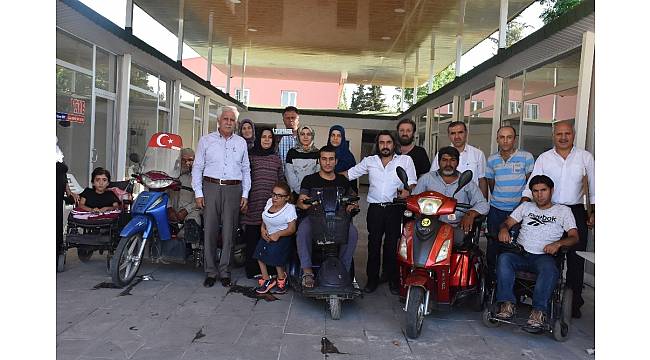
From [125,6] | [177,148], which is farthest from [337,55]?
[177,148]

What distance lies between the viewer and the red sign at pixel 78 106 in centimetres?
807

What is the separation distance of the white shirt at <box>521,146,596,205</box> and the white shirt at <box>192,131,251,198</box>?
2.53 m

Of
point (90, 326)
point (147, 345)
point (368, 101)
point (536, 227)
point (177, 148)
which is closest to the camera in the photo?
point (147, 345)

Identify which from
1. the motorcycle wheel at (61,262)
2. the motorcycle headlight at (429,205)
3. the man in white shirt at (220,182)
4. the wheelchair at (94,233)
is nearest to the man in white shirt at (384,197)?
the motorcycle headlight at (429,205)

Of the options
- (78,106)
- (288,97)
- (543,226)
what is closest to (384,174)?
(543,226)

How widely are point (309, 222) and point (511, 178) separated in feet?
5.82

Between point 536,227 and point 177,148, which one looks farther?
point 177,148

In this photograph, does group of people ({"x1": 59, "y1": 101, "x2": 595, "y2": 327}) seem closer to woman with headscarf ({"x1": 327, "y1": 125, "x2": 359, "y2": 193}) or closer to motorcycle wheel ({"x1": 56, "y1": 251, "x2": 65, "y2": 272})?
woman with headscarf ({"x1": 327, "y1": 125, "x2": 359, "y2": 193})

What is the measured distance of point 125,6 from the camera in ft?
31.4

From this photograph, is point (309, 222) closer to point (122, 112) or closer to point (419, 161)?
point (419, 161)

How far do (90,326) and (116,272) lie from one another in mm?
947

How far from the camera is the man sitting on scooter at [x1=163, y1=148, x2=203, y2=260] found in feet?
16.4
